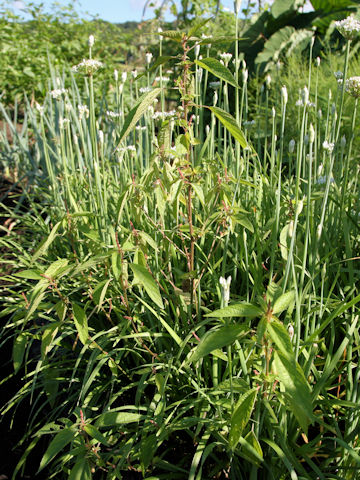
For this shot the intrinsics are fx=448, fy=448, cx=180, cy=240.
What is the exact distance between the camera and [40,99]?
18.2ft

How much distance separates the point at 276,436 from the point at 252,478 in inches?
5.8

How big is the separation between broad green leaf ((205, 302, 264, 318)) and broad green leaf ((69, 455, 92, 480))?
511 mm

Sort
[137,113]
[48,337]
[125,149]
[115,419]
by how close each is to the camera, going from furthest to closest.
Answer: [125,149]
[48,337]
[115,419]
[137,113]

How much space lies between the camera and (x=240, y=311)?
2.91ft

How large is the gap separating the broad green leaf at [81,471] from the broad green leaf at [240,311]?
511 millimetres

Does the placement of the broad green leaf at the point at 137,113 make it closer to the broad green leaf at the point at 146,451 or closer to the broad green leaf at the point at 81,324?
the broad green leaf at the point at 81,324

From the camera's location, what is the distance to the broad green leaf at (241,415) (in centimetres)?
92

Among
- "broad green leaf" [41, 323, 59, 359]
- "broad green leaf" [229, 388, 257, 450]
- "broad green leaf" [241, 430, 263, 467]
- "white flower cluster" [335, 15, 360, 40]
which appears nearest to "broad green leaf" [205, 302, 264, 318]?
"broad green leaf" [229, 388, 257, 450]

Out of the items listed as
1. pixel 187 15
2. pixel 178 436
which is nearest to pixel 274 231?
pixel 178 436

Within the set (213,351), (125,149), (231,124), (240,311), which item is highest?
(231,124)

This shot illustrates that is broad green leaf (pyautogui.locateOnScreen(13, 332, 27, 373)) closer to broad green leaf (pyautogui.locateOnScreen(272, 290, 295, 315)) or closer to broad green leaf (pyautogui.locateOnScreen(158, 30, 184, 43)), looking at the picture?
broad green leaf (pyautogui.locateOnScreen(272, 290, 295, 315))

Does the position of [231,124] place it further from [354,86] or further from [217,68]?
[354,86]

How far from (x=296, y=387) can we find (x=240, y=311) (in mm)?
173

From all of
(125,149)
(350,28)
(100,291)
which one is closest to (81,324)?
(100,291)
